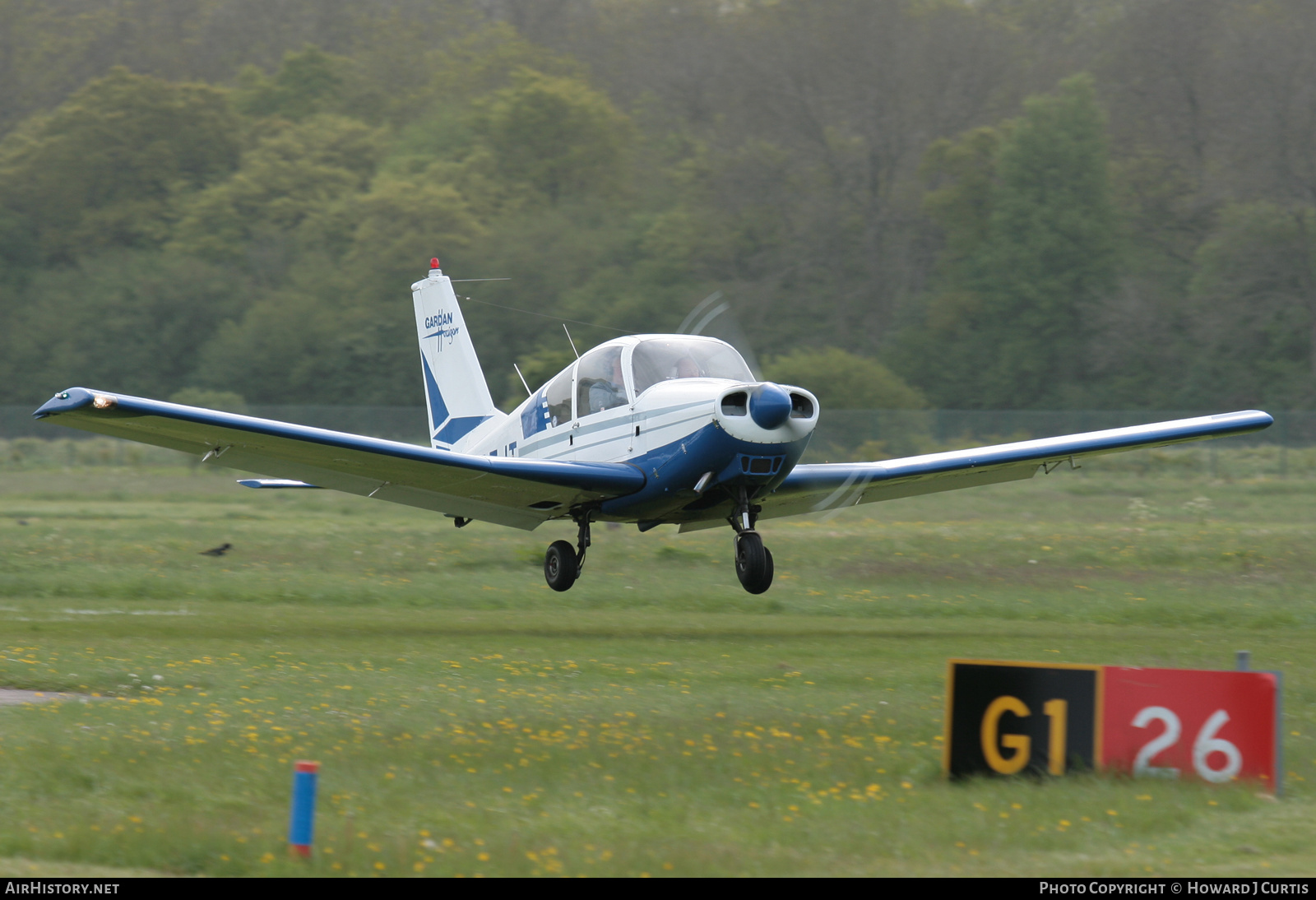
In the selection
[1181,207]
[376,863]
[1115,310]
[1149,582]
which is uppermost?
[1181,207]

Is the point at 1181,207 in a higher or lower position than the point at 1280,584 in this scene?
higher

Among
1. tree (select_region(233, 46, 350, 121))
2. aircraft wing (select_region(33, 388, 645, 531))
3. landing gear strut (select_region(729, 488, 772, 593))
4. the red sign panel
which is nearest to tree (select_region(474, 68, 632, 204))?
tree (select_region(233, 46, 350, 121))

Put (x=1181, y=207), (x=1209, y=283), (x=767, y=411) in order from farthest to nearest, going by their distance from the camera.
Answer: (x=1181, y=207)
(x=1209, y=283)
(x=767, y=411)

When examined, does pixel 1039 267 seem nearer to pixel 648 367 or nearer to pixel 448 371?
pixel 448 371

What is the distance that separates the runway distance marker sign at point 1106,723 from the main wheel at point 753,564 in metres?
5.16

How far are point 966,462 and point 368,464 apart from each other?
6464mm

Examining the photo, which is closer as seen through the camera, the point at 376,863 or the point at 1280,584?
the point at 376,863

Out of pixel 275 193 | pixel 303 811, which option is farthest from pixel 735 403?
pixel 275 193

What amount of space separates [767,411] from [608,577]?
29.5 feet

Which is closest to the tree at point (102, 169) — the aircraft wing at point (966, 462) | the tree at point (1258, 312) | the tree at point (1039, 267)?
the tree at point (1039, 267)

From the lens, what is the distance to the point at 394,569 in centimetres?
2245

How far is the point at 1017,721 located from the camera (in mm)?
8453

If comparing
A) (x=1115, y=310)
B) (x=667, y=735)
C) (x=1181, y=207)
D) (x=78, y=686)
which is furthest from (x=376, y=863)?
(x=1181, y=207)
